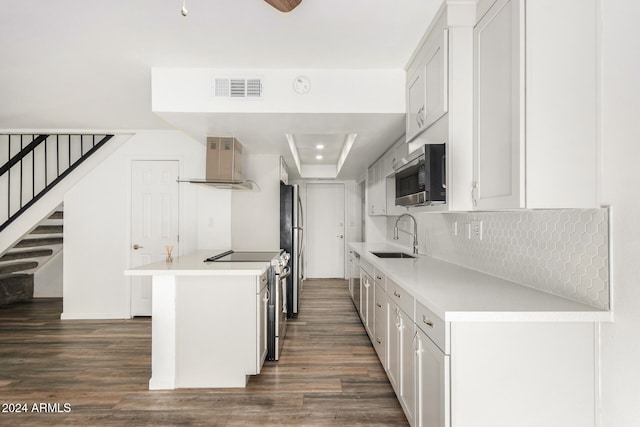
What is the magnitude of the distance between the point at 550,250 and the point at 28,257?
6229 mm

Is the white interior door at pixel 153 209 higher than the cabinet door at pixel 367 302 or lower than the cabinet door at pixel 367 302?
higher

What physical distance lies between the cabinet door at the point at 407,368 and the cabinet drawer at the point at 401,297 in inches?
1.7

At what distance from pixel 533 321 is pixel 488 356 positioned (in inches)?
9.2

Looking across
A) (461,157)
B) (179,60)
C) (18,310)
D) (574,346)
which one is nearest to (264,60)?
(179,60)

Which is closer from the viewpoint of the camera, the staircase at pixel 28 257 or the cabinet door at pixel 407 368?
the cabinet door at pixel 407 368

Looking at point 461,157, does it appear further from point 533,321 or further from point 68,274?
point 68,274

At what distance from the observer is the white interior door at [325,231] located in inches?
277

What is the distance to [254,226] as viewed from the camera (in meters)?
4.75

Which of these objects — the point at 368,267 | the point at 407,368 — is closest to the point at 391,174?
the point at 368,267

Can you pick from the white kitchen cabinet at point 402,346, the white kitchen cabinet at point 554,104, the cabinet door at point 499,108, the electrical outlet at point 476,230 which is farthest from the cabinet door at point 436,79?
the white kitchen cabinet at point 402,346

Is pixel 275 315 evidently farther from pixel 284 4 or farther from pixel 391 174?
pixel 284 4

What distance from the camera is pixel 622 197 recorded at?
1.34 m


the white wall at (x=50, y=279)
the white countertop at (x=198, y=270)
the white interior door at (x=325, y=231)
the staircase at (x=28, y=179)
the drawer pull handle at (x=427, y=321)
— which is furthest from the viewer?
the white interior door at (x=325, y=231)

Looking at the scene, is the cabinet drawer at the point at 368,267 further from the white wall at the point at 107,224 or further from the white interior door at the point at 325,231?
the white interior door at the point at 325,231
